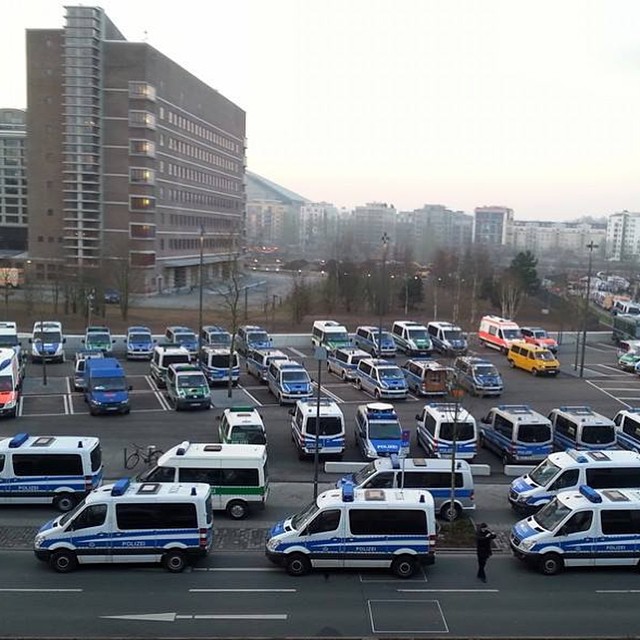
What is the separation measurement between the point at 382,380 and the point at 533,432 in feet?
31.7

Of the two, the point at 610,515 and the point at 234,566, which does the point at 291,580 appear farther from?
the point at 610,515

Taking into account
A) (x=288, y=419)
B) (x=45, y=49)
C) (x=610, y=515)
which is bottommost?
(x=288, y=419)

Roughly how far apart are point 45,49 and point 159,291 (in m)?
27.7

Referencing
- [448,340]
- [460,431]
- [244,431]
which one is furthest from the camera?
[448,340]

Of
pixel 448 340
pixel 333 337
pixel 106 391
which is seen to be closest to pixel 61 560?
pixel 106 391

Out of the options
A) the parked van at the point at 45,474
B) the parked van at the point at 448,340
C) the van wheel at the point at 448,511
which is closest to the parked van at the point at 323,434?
the van wheel at the point at 448,511

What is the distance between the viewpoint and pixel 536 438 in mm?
21109

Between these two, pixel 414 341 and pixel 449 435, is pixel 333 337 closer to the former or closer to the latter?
pixel 414 341

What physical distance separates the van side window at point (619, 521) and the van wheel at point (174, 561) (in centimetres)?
783

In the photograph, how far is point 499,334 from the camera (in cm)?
4334

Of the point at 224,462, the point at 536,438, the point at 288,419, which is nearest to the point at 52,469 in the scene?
the point at 224,462

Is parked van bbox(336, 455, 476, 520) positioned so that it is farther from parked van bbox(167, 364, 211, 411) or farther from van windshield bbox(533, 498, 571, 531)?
parked van bbox(167, 364, 211, 411)

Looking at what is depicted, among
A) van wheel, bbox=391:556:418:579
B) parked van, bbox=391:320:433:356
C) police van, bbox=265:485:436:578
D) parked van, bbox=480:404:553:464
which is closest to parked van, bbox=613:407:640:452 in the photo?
parked van, bbox=480:404:553:464

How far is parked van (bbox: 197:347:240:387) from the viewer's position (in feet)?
106
